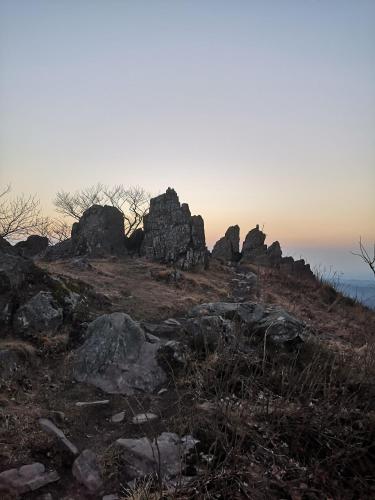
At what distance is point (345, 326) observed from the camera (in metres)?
16.0

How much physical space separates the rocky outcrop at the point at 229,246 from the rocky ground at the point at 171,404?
21.7 m

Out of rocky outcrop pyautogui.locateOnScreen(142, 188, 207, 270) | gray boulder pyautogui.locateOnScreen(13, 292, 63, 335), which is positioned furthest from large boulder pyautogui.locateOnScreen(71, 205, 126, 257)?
gray boulder pyautogui.locateOnScreen(13, 292, 63, 335)

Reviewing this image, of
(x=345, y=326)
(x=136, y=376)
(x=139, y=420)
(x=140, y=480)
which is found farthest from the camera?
(x=345, y=326)

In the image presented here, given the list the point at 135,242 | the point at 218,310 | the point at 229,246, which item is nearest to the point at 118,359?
the point at 218,310

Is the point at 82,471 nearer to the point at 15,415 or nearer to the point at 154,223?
the point at 15,415

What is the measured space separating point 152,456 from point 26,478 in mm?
1458

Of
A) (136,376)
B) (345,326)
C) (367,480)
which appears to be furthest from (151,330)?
(345,326)

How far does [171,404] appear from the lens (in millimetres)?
6688

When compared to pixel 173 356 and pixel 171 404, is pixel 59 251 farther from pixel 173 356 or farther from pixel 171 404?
pixel 171 404

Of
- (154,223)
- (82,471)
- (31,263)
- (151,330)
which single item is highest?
(154,223)

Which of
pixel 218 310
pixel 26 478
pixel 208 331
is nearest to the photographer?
pixel 26 478

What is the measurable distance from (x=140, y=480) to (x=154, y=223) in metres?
20.9

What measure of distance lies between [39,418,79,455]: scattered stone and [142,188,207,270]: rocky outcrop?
55.1 ft

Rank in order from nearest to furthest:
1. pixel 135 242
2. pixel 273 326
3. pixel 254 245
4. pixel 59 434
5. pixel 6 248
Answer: pixel 59 434 < pixel 273 326 < pixel 6 248 < pixel 135 242 < pixel 254 245
